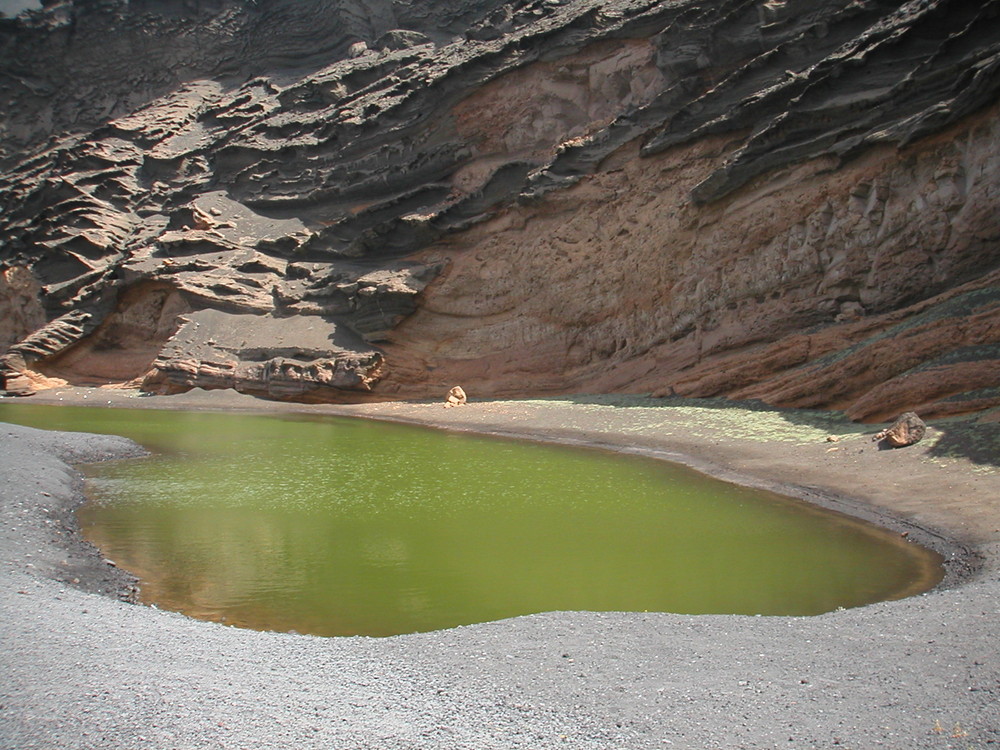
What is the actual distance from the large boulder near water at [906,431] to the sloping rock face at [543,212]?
4.51 feet

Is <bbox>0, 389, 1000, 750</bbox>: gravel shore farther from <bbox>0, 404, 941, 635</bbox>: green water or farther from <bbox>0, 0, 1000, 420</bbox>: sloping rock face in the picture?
<bbox>0, 0, 1000, 420</bbox>: sloping rock face

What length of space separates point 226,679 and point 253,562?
4800mm

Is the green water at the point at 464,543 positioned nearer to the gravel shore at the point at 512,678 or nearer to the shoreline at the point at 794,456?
the shoreline at the point at 794,456

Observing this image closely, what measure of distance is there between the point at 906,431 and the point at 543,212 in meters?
20.7

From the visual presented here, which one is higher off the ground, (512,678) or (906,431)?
(906,431)

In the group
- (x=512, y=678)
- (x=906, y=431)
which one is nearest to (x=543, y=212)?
(x=906, y=431)

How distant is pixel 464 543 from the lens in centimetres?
1097

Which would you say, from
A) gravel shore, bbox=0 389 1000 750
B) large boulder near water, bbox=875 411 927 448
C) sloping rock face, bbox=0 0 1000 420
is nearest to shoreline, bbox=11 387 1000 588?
large boulder near water, bbox=875 411 927 448

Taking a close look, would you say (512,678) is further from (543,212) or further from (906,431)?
(543,212)

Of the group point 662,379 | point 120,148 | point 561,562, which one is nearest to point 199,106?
point 120,148

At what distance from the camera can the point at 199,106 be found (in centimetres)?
5544

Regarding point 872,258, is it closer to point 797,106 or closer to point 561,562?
point 797,106

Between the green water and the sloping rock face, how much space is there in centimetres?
613

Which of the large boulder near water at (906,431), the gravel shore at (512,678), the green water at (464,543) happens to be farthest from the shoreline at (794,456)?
the gravel shore at (512,678)
